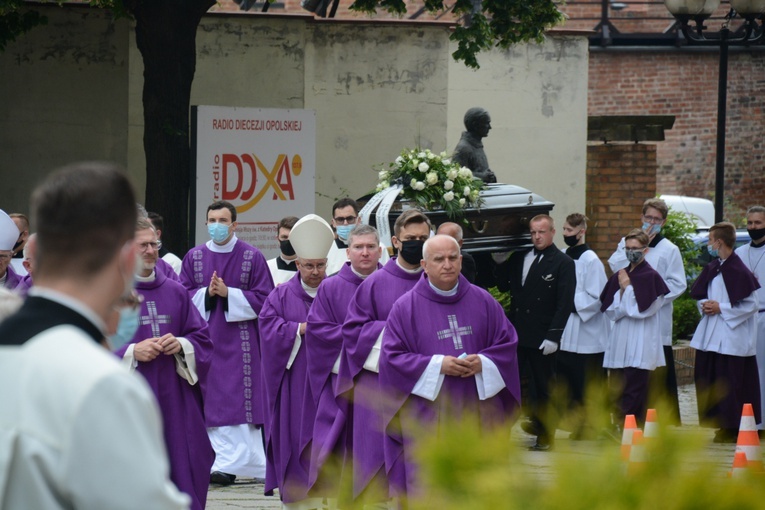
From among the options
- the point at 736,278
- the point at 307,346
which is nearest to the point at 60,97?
the point at 307,346

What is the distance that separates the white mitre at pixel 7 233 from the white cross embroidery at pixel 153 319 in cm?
178

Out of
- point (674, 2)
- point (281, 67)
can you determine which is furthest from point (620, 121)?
point (281, 67)

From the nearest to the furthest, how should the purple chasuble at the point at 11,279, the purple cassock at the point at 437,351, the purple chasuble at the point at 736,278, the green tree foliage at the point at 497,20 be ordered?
the purple cassock at the point at 437,351
the purple chasuble at the point at 11,279
the purple chasuble at the point at 736,278
the green tree foliage at the point at 497,20

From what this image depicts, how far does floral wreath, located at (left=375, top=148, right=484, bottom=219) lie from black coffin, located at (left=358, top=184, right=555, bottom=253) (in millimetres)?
81

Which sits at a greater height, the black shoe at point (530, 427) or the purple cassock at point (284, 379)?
the purple cassock at point (284, 379)

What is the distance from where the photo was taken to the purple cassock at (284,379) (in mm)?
8875

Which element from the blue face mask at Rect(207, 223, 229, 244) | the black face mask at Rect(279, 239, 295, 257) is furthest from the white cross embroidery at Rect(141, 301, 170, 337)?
the black face mask at Rect(279, 239, 295, 257)

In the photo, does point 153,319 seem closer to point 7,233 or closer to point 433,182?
point 7,233

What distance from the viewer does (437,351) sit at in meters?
7.37

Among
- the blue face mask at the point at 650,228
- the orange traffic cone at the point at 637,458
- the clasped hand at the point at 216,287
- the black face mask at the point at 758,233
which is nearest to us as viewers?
the orange traffic cone at the point at 637,458

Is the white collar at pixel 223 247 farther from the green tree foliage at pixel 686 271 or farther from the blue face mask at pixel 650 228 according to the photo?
the green tree foliage at pixel 686 271

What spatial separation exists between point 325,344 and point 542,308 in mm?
3485

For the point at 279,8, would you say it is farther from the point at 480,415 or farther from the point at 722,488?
the point at 722,488

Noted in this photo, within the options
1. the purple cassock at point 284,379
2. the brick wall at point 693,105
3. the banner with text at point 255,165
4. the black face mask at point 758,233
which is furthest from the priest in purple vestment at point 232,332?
the brick wall at point 693,105
